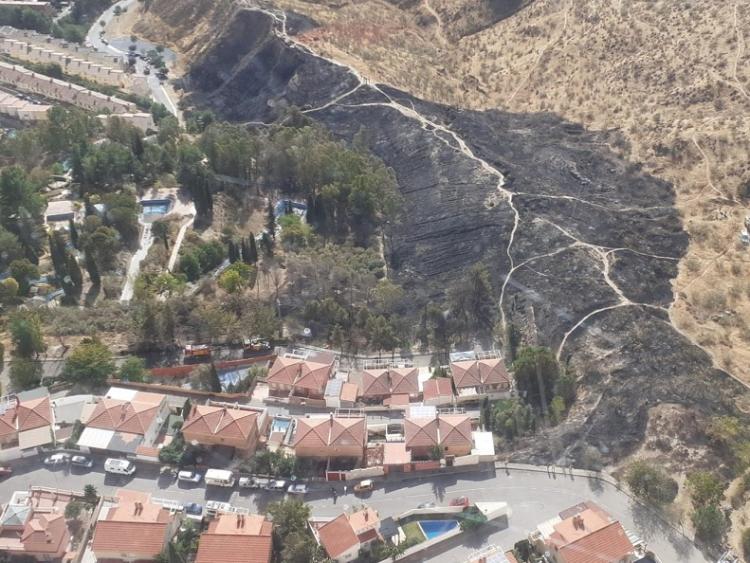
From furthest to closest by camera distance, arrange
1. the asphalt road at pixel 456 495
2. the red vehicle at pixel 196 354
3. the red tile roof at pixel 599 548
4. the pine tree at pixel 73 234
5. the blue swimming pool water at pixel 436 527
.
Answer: the pine tree at pixel 73 234, the red vehicle at pixel 196 354, the blue swimming pool water at pixel 436 527, the asphalt road at pixel 456 495, the red tile roof at pixel 599 548

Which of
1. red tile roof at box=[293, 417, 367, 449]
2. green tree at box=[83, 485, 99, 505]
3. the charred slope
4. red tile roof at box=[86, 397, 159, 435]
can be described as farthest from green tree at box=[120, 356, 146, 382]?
the charred slope

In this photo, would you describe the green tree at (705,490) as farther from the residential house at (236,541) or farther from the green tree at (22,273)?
the green tree at (22,273)

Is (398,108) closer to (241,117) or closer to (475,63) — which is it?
(475,63)

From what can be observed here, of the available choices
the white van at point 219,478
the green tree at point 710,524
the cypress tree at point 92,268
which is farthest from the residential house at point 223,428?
the green tree at point 710,524

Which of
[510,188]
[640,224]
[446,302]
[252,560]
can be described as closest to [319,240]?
[446,302]

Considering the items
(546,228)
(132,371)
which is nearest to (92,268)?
→ (132,371)

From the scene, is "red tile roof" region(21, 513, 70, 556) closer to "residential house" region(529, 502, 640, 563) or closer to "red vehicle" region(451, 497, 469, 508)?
"red vehicle" region(451, 497, 469, 508)

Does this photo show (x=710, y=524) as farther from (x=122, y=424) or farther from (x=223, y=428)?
(x=122, y=424)
